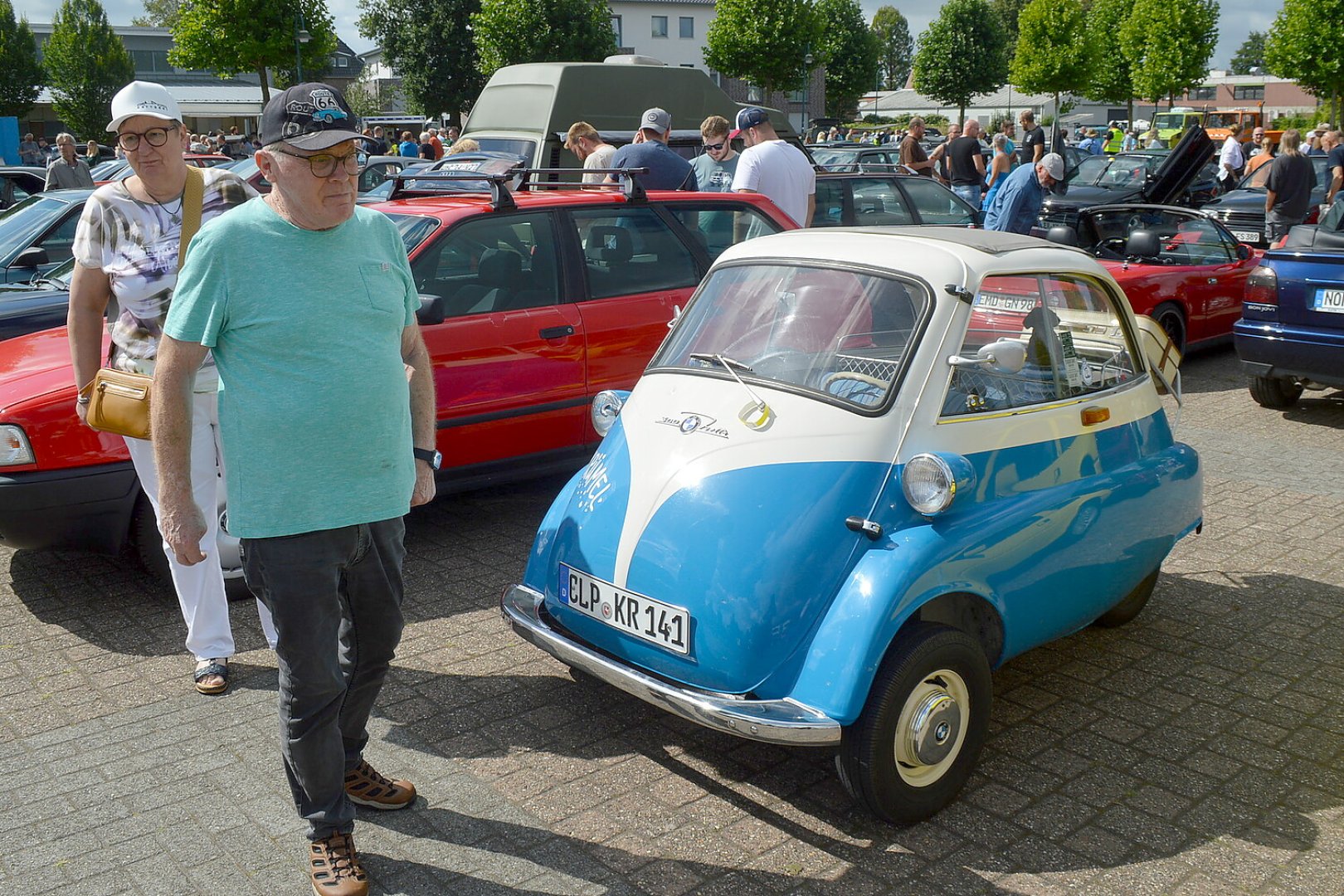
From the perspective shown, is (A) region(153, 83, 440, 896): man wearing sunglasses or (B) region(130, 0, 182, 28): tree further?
(B) region(130, 0, 182, 28): tree

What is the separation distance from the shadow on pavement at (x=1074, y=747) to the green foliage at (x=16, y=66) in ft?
212

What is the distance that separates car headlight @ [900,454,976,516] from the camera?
11.6 feet

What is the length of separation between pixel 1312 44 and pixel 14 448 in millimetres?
39623

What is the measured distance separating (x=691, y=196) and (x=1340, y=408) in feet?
18.3

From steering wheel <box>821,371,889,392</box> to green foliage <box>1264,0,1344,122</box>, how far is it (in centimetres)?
3818

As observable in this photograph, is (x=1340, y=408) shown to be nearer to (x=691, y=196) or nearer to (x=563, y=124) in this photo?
(x=691, y=196)

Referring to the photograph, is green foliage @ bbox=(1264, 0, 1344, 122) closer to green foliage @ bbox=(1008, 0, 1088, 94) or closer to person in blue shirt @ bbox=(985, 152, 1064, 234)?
green foliage @ bbox=(1008, 0, 1088, 94)

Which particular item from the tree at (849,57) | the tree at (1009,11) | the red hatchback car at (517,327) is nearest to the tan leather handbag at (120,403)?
the red hatchback car at (517,327)

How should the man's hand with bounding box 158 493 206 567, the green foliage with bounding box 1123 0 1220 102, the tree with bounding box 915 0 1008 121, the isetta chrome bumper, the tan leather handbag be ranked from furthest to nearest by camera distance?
the tree with bounding box 915 0 1008 121
the green foliage with bounding box 1123 0 1220 102
the tan leather handbag
the isetta chrome bumper
the man's hand with bounding box 158 493 206 567

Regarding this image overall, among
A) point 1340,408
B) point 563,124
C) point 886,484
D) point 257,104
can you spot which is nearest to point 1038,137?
point 563,124

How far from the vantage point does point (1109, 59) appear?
56781mm

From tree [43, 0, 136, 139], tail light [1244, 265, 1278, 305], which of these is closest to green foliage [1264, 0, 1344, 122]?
tail light [1244, 265, 1278, 305]

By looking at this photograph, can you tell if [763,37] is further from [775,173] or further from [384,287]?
[384,287]

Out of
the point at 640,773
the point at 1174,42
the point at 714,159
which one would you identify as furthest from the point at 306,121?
the point at 1174,42
